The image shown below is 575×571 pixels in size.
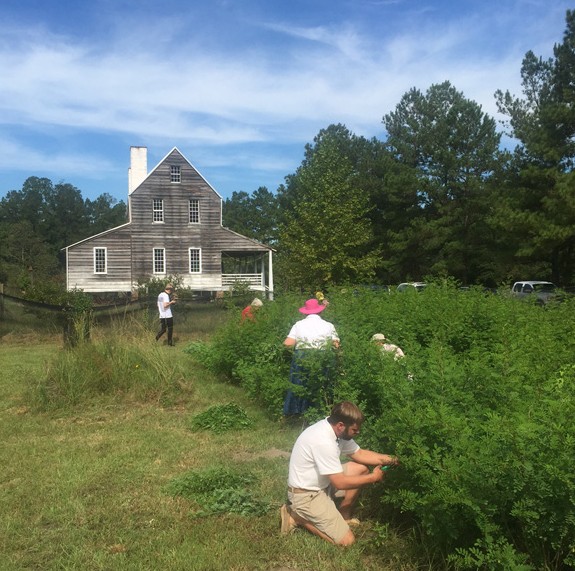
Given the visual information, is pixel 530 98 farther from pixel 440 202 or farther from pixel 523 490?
pixel 523 490

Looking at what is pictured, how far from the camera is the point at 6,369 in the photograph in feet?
40.2

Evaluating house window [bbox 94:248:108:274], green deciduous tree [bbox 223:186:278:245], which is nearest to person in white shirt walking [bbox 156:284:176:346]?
house window [bbox 94:248:108:274]

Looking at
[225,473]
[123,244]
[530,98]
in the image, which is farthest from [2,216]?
[225,473]

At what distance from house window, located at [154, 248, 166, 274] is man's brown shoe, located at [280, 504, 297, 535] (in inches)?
1433

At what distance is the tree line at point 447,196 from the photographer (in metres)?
32.0

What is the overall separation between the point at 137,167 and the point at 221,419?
3767 cm

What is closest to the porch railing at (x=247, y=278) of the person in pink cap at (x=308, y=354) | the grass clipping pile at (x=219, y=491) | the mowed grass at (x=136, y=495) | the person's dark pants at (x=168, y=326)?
the person's dark pants at (x=168, y=326)

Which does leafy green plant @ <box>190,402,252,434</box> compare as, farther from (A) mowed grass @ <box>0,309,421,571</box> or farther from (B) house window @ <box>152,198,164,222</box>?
(B) house window @ <box>152,198,164,222</box>

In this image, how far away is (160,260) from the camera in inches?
1591

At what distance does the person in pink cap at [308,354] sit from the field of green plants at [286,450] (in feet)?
0.54

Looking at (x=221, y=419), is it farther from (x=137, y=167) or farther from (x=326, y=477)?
(x=137, y=167)

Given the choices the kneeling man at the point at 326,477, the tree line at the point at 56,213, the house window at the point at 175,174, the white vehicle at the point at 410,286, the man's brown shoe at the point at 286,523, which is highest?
the tree line at the point at 56,213

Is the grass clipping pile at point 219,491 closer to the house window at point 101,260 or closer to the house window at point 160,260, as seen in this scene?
the house window at point 160,260

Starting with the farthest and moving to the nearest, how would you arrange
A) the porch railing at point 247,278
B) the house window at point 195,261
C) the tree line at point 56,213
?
the tree line at point 56,213 < the house window at point 195,261 < the porch railing at point 247,278
